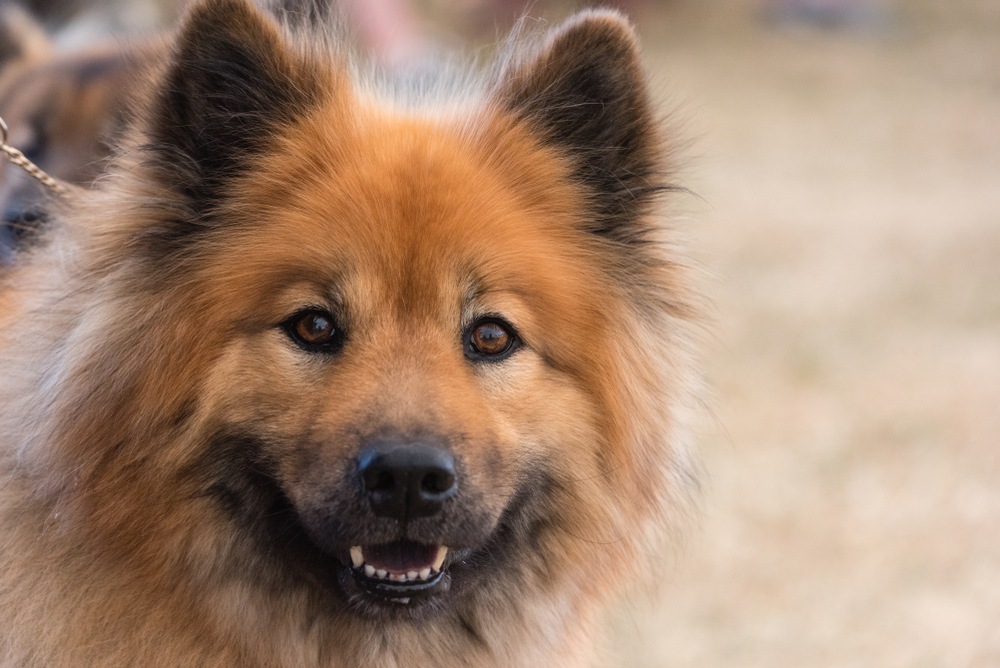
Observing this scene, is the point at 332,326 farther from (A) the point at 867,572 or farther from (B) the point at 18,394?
(A) the point at 867,572

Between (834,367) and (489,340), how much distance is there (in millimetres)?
4258

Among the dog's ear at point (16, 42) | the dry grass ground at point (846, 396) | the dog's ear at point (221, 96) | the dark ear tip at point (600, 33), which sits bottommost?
the dry grass ground at point (846, 396)

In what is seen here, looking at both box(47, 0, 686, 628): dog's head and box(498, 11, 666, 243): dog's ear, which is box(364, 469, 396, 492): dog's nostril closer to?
box(47, 0, 686, 628): dog's head

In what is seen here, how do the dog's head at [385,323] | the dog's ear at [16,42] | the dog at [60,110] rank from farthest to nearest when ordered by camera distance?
the dog's ear at [16,42], the dog at [60,110], the dog's head at [385,323]

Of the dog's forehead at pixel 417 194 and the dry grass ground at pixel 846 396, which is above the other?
the dog's forehead at pixel 417 194

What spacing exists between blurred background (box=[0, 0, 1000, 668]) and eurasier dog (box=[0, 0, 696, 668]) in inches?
24.0

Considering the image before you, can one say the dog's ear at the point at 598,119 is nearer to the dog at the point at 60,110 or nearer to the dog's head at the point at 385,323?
the dog's head at the point at 385,323

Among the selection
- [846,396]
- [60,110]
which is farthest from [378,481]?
[846,396]

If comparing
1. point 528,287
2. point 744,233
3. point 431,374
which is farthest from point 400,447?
point 744,233

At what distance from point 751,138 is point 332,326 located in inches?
393

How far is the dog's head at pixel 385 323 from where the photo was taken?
216 centimetres

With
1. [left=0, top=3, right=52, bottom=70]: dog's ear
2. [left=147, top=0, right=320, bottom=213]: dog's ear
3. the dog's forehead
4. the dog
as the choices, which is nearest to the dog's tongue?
the dog's forehead

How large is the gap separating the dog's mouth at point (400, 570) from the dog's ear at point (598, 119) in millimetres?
946

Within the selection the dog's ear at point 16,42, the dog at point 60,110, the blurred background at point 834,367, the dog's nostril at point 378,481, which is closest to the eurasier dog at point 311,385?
the dog's nostril at point 378,481
